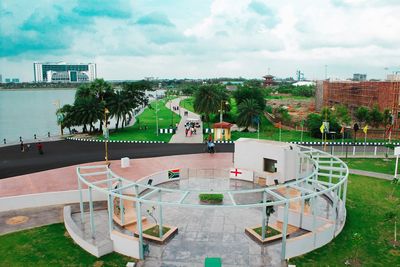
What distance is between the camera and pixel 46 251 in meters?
17.0

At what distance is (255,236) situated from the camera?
696 inches

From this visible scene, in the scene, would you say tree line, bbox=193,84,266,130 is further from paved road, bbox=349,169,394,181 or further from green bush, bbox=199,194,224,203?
green bush, bbox=199,194,224,203

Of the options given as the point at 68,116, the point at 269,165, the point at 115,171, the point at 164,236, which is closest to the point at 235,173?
the point at 269,165

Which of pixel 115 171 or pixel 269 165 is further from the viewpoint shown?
pixel 115 171

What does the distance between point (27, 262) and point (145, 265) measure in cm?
563

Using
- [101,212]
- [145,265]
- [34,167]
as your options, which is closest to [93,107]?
[34,167]

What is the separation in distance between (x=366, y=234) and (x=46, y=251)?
55.4ft

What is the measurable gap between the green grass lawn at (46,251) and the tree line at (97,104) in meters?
33.0

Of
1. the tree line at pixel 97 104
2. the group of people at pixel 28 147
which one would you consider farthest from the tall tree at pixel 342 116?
the group of people at pixel 28 147

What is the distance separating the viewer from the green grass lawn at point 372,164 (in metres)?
32.1

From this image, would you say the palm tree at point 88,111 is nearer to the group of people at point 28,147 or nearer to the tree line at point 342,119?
the group of people at point 28,147

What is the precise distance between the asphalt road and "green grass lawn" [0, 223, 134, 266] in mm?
12392

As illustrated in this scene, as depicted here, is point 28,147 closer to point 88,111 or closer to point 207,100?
point 88,111

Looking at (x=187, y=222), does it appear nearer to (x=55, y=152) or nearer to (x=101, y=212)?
(x=101, y=212)
